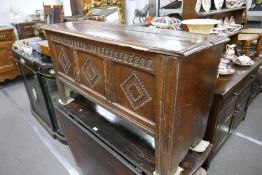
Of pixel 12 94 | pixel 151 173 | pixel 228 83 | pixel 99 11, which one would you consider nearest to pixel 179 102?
pixel 151 173

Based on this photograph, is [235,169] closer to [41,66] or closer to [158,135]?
[158,135]

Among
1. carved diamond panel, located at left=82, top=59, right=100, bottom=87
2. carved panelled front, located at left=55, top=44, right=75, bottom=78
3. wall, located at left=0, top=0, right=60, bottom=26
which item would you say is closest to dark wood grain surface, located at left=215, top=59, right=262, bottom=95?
carved diamond panel, located at left=82, top=59, right=100, bottom=87

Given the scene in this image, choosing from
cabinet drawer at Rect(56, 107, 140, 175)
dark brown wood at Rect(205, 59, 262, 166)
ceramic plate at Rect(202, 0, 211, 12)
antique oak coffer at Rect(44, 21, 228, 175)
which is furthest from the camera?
ceramic plate at Rect(202, 0, 211, 12)

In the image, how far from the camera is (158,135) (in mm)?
794

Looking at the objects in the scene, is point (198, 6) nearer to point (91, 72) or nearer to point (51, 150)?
point (91, 72)

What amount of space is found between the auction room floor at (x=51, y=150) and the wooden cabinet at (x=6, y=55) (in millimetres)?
1086

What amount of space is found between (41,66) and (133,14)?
2.15 meters

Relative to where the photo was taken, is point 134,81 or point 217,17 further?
point 217,17

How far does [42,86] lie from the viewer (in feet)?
6.48

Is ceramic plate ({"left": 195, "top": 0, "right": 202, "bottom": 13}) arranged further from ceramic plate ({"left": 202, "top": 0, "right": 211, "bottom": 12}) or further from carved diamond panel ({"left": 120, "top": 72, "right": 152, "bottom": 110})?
carved diamond panel ({"left": 120, "top": 72, "right": 152, "bottom": 110})

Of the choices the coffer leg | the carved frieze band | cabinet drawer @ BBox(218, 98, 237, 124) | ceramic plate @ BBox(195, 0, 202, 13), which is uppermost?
ceramic plate @ BBox(195, 0, 202, 13)

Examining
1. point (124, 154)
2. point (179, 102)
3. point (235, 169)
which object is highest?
point (179, 102)

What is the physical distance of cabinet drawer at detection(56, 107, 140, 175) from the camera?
42.6 inches

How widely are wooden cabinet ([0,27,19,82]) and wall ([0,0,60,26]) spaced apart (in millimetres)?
530
